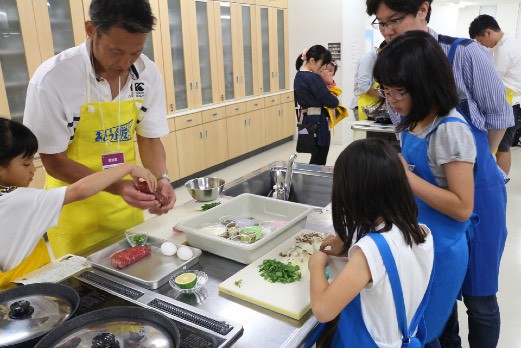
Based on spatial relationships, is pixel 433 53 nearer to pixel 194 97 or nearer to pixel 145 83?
pixel 145 83

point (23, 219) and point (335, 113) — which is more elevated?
point (23, 219)

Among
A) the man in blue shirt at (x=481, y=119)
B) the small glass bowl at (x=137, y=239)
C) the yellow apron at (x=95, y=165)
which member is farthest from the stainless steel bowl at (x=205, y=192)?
the man in blue shirt at (x=481, y=119)

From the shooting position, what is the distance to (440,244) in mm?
1222

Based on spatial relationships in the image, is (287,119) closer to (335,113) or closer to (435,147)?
(335,113)

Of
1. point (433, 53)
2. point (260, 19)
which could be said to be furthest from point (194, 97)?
point (433, 53)

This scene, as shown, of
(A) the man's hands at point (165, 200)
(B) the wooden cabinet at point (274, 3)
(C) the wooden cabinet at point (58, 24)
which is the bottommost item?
(A) the man's hands at point (165, 200)

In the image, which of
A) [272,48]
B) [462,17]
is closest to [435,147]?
[272,48]

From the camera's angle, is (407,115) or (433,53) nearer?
(433,53)

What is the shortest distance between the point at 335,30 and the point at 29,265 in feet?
18.5

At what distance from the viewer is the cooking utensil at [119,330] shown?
0.81 metres

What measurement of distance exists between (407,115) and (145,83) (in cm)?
94

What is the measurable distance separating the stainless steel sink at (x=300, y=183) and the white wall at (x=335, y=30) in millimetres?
4224

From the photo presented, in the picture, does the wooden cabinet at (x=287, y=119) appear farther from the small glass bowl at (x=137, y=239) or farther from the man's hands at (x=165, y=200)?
the small glass bowl at (x=137, y=239)

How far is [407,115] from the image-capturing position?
47.4 inches
